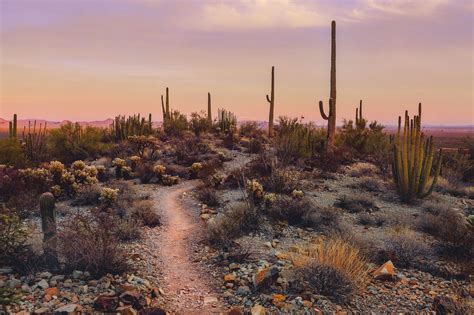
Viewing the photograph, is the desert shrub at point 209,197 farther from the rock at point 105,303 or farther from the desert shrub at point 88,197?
the rock at point 105,303

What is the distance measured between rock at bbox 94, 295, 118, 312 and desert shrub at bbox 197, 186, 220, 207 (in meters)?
5.07

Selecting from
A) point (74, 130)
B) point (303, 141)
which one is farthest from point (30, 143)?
point (303, 141)

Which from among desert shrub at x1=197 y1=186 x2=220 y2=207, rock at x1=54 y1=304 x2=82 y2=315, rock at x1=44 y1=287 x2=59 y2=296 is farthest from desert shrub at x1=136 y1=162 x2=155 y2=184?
rock at x1=54 y1=304 x2=82 y2=315

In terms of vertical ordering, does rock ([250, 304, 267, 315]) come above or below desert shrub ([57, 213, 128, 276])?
below

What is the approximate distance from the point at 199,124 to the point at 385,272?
67.7ft

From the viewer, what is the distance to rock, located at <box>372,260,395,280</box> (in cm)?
611

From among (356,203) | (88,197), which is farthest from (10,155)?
(356,203)

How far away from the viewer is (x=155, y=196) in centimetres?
1115

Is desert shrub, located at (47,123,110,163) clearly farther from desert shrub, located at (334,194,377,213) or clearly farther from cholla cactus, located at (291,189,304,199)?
desert shrub, located at (334,194,377,213)

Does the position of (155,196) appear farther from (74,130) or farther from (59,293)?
(74,130)

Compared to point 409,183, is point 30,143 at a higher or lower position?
higher

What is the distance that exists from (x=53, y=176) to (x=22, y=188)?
987 mm

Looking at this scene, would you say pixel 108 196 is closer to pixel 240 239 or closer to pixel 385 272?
pixel 240 239

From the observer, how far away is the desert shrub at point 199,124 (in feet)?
83.5
